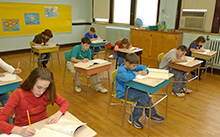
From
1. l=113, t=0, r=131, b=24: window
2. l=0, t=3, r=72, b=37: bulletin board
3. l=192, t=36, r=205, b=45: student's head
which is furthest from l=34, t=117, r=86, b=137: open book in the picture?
l=113, t=0, r=131, b=24: window

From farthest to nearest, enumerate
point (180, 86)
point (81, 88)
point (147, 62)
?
point (147, 62)
point (81, 88)
point (180, 86)

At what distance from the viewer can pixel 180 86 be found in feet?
11.9

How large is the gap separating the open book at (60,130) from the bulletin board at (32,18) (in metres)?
6.22

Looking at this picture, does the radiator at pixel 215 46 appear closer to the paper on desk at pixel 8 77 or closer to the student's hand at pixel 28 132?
the paper on desk at pixel 8 77

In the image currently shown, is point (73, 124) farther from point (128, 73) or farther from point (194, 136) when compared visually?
point (194, 136)

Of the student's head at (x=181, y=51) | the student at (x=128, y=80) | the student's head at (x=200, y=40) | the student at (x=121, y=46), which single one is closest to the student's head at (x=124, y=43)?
the student at (x=121, y=46)

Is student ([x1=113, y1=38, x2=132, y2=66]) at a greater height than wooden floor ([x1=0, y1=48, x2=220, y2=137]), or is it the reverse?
student ([x1=113, y1=38, x2=132, y2=66])

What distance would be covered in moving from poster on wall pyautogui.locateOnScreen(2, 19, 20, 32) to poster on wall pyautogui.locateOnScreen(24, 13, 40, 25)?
357mm

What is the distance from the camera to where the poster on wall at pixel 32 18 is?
6.77 metres

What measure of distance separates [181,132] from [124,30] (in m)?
5.01

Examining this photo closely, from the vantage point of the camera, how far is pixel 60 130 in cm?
125

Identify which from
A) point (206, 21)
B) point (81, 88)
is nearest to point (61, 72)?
point (81, 88)

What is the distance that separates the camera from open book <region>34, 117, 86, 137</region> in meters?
1.22

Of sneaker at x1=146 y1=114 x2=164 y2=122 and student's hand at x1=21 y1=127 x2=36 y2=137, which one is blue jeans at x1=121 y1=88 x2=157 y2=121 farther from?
student's hand at x1=21 y1=127 x2=36 y2=137
